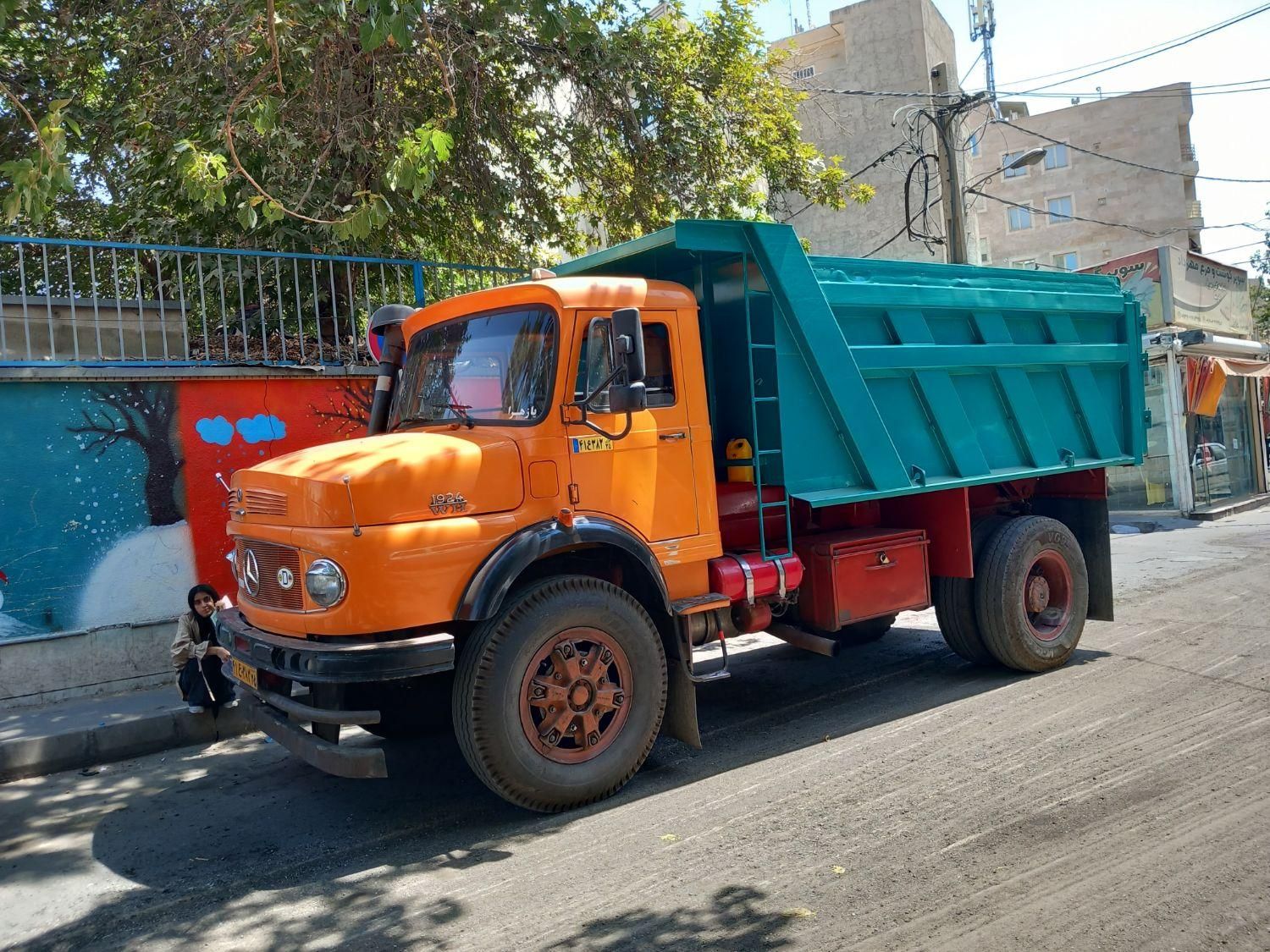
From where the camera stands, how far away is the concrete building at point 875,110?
26312mm

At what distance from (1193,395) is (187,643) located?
16.7 meters

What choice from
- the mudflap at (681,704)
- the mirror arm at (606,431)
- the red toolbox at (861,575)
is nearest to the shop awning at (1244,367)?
the red toolbox at (861,575)

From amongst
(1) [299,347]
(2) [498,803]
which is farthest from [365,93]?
(2) [498,803]

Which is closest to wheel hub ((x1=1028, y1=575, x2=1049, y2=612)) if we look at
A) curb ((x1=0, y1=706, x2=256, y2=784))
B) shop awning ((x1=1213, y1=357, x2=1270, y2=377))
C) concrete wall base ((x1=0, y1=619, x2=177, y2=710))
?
curb ((x1=0, y1=706, x2=256, y2=784))

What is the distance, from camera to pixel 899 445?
6.23 m

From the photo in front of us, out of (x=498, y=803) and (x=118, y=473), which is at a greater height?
(x=118, y=473)

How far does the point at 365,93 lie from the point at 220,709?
232 inches

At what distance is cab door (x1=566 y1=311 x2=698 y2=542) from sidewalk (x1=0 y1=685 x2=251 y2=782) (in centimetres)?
353

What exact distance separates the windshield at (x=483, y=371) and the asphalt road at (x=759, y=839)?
2021 mm

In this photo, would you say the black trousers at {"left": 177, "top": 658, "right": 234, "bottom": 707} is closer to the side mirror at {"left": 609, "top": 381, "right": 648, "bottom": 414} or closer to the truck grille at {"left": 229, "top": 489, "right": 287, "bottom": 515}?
the truck grille at {"left": 229, "top": 489, "right": 287, "bottom": 515}

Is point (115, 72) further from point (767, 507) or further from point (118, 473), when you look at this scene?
point (767, 507)

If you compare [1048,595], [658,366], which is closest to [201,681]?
[658,366]

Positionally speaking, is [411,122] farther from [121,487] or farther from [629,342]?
[629,342]

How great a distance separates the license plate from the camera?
4730 mm
